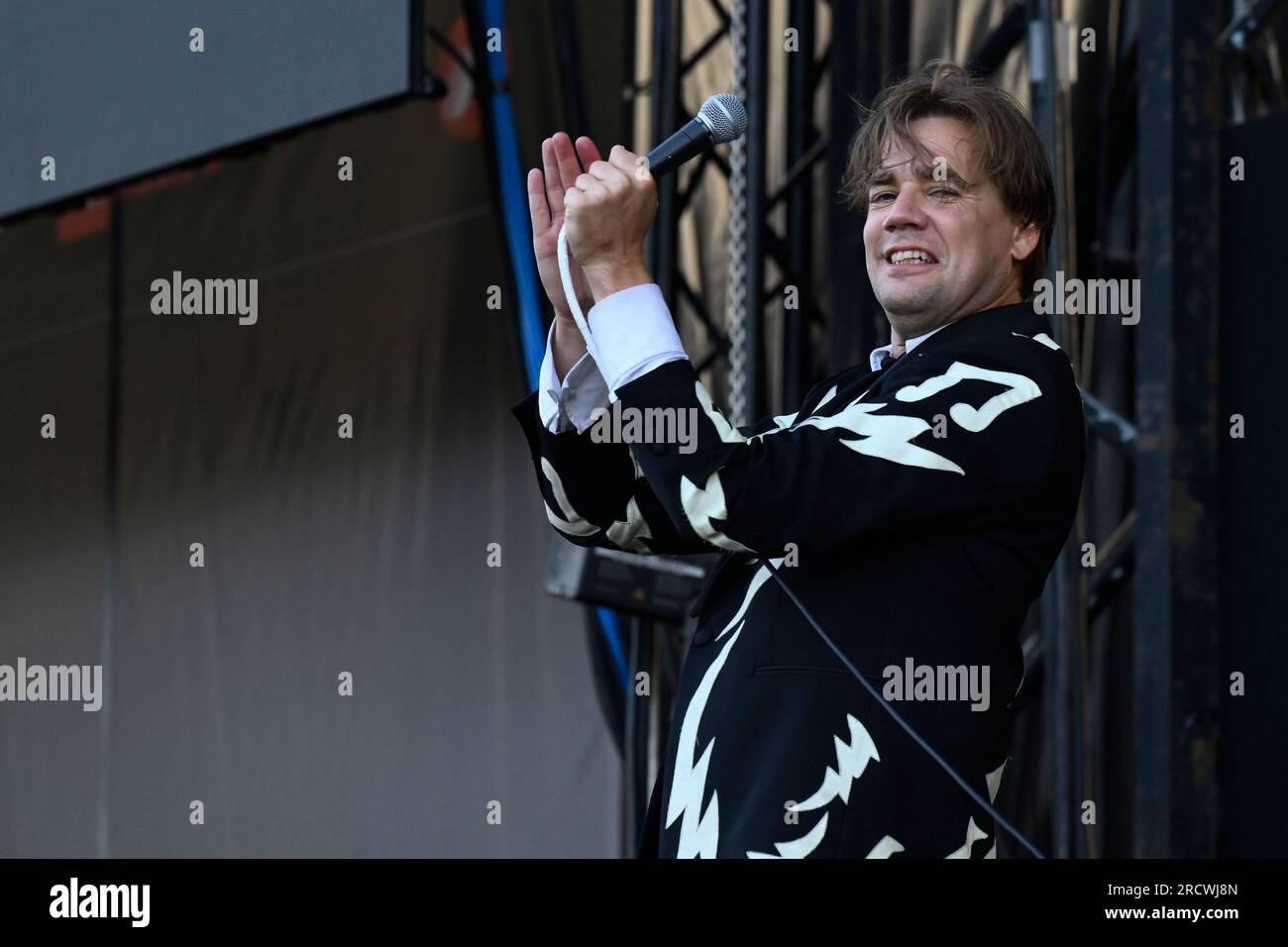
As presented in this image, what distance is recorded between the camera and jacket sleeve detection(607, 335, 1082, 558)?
1265mm

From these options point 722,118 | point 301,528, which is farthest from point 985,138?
point 301,528

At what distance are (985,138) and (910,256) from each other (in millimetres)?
127

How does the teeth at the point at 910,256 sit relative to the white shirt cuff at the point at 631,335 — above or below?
above

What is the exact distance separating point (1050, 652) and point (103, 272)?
10.8 feet

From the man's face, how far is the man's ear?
1cm

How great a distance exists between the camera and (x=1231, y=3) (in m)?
2.46

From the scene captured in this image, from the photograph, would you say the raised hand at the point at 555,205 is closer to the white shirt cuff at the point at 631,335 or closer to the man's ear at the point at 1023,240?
the white shirt cuff at the point at 631,335

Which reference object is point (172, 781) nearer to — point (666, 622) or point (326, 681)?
point (326, 681)

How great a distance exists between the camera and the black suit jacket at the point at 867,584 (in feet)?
4.20

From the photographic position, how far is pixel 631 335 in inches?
50.8

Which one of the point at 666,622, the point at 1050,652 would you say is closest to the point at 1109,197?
the point at 1050,652

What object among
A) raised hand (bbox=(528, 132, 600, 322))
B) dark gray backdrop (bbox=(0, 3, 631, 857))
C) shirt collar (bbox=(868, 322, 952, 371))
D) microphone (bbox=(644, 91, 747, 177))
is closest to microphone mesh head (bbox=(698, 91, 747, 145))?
microphone (bbox=(644, 91, 747, 177))

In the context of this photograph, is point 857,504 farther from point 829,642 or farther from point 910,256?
point 910,256

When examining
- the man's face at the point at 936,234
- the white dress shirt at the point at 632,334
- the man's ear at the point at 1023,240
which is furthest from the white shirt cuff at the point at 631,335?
the man's ear at the point at 1023,240
